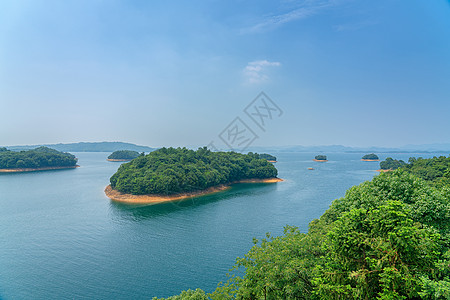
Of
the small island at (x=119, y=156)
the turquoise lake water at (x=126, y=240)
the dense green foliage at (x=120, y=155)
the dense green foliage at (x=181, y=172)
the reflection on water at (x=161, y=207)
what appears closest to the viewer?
the turquoise lake water at (x=126, y=240)

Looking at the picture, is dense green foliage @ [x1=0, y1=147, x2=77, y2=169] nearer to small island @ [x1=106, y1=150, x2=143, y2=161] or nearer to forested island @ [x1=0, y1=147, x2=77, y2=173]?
→ forested island @ [x1=0, y1=147, x2=77, y2=173]

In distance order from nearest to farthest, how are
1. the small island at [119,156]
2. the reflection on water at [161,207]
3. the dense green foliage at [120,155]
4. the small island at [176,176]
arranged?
1. the reflection on water at [161,207]
2. the small island at [176,176]
3. the small island at [119,156]
4. the dense green foliage at [120,155]

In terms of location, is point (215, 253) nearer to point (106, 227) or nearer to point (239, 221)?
point (239, 221)

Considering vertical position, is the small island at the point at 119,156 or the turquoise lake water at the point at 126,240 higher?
the small island at the point at 119,156

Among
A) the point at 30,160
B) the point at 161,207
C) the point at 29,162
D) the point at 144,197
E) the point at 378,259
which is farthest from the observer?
the point at 30,160

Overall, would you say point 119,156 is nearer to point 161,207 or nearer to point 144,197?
point 144,197

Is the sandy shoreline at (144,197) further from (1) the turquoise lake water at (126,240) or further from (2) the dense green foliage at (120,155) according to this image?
(2) the dense green foliage at (120,155)

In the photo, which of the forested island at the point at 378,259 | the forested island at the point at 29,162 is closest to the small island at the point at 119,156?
the forested island at the point at 29,162

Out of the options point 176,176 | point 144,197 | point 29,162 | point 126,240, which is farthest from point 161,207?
point 29,162
